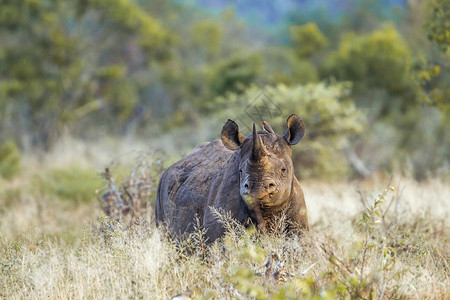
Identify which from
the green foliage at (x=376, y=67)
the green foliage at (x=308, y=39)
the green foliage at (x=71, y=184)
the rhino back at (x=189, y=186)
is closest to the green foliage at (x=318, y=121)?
the green foliage at (x=71, y=184)

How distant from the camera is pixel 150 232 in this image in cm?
699

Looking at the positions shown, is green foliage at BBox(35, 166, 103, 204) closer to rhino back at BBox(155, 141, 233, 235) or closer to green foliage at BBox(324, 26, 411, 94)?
rhino back at BBox(155, 141, 233, 235)

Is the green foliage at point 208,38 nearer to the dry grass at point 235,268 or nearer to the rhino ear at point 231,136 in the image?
the dry grass at point 235,268

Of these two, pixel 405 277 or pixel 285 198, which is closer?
pixel 405 277

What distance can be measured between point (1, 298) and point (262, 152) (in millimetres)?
2959

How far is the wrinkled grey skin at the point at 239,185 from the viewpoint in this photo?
6539mm

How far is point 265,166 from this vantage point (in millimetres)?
6547

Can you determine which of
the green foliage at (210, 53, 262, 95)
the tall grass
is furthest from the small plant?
the green foliage at (210, 53, 262, 95)

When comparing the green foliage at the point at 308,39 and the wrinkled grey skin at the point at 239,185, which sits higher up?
the green foliage at the point at 308,39

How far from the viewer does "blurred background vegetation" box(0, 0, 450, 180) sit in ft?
62.3

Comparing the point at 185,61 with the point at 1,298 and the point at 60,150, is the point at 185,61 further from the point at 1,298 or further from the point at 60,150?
the point at 1,298

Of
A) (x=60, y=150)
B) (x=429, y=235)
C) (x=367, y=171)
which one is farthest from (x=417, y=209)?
(x=60, y=150)

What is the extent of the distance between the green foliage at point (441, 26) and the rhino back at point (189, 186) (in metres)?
5.16

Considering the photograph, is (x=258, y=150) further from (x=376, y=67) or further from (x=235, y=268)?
(x=376, y=67)
